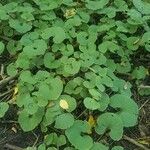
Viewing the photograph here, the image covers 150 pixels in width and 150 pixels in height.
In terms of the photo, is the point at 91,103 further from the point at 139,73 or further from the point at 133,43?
the point at 133,43

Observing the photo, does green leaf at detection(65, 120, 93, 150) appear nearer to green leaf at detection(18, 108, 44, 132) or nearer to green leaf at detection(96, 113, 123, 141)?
green leaf at detection(96, 113, 123, 141)

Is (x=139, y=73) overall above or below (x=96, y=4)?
below

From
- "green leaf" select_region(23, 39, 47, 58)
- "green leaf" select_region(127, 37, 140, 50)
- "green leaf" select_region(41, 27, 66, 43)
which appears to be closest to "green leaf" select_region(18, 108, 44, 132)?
"green leaf" select_region(23, 39, 47, 58)

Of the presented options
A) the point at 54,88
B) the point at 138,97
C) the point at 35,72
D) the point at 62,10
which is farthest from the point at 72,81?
the point at 62,10

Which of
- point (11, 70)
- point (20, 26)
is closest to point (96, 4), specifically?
point (20, 26)

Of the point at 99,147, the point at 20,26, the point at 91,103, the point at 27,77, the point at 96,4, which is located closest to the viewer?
the point at 99,147

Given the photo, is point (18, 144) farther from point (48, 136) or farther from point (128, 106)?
point (128, 106)

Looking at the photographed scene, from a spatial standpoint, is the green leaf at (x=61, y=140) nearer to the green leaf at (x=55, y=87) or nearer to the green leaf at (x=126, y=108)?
the green leaf at (x=55, y=87)

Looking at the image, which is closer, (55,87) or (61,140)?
(61,140)
